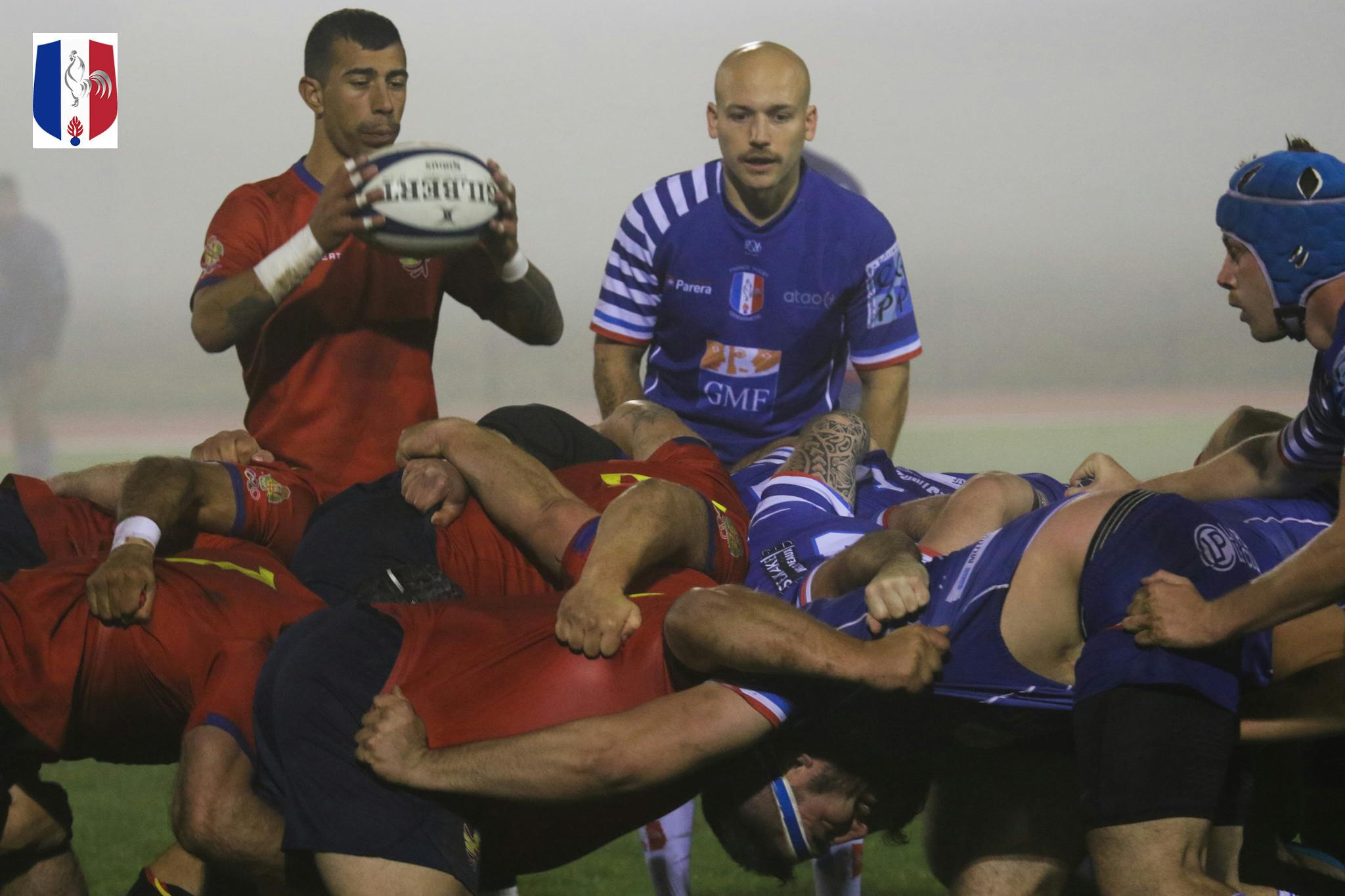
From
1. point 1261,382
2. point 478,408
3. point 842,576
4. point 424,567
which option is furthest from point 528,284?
point 1261,382

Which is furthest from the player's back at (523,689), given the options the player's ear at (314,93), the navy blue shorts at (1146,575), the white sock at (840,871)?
the player's ear at (314,93)

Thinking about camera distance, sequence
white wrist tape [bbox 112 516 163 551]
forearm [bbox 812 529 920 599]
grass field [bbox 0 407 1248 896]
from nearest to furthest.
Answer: forearm [bbox 812 529 920 599], white wrist tape [bbox 112 516 163 551], grass field [bbox 0 407 1248 896]

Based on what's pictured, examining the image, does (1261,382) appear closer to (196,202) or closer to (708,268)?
(196,202)

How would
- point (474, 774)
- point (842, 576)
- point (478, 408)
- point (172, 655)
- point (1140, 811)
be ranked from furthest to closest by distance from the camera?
1. point (478, 408)
2. point (842, 576)
3. point (172, 655)
4. point (474, 774)
5. point (1140, 811)

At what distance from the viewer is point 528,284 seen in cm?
390

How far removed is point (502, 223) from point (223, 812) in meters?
1.62

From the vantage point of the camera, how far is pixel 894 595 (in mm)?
2578

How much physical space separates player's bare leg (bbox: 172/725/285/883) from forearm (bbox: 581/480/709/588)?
0.67 meters

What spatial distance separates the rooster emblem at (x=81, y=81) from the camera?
9.95 m

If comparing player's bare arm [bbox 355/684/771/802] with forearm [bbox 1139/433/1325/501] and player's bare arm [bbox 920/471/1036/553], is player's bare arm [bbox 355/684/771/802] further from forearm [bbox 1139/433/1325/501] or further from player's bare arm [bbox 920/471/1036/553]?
forearm [bbox 1139/433/1325/501]

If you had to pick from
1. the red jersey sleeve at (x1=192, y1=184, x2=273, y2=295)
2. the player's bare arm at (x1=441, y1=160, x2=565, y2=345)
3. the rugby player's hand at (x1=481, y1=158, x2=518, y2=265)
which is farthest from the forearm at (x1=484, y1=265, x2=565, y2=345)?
the red jersey sleeve at (x1=192, y1=184, x2=273, y2=295)

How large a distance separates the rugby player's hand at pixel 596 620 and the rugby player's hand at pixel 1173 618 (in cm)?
82

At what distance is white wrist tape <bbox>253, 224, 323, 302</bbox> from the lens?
3557 mm

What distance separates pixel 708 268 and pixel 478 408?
7919mm
